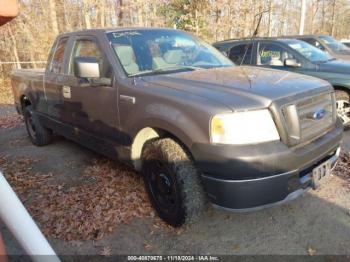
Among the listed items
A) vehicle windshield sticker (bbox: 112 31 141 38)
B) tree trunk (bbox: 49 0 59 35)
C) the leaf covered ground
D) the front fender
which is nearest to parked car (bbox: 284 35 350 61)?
vehicle windshield sticker (bbox: 112 31 141 38)

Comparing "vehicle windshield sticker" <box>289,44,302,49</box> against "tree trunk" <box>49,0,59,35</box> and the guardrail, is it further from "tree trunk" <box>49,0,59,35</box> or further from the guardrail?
"tree trunk" <box>49,0,59,35</box>

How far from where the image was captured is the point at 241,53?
7.23 meters

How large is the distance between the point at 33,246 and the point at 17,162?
14.0 feet

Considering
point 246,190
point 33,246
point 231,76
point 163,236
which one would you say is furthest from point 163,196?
point 33,246

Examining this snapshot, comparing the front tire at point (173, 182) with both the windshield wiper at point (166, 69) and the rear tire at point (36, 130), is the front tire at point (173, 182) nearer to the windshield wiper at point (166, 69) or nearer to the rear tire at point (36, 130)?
the windshield wiper at point (166, 69)

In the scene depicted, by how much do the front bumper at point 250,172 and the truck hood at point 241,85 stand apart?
36cm

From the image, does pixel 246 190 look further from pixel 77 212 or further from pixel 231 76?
pixel 77 212

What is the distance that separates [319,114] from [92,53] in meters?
2.63

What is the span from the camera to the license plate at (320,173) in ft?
8.96

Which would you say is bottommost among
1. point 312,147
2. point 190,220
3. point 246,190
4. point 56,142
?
point 56,142

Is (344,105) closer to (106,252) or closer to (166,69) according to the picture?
(166,69)

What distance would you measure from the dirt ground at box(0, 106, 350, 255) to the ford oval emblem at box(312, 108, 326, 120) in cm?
100

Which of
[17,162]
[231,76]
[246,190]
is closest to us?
[246,190]

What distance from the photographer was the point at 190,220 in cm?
283
